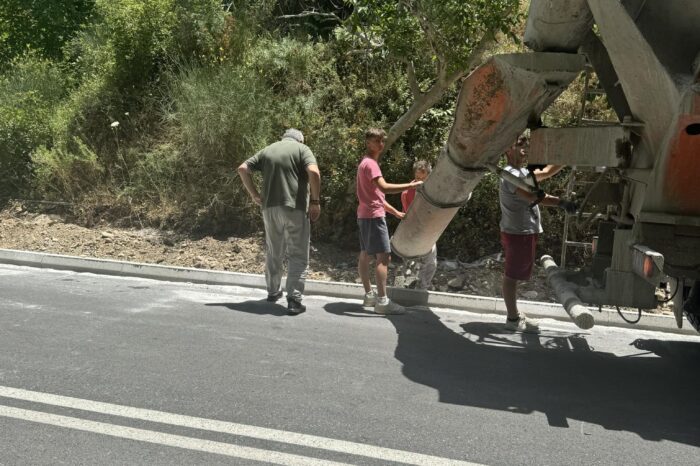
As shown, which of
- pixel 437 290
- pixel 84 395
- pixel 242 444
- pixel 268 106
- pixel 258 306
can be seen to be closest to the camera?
pixel 242 444

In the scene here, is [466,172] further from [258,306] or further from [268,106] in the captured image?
[268,106]

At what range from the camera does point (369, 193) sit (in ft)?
23.6

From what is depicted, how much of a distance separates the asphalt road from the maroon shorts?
55 centimetres

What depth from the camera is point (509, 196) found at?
21.1ft

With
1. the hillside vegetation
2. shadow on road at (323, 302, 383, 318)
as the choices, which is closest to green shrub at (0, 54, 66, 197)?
the hillside vegetation

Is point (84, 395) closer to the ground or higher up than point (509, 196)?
closer to the ground

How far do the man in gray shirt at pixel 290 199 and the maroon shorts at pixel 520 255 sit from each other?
183cm

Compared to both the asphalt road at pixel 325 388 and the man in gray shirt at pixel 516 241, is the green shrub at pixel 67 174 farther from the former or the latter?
the man in gray shirt at pixel 516 241

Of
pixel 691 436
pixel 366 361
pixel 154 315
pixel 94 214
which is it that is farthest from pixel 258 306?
pixel 94 214

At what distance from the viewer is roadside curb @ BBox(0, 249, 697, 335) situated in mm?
6895

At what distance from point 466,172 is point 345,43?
242 inches

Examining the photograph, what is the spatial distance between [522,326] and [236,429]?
3.30 metres

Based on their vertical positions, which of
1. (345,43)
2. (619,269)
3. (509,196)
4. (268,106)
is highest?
(345,43)

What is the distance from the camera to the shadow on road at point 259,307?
6.95m
